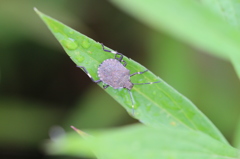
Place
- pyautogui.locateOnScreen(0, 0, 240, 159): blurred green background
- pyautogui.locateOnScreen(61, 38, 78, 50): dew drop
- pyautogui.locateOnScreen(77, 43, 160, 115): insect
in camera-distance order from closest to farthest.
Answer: pyautogui.locateOnScreen(61, 38, 78, 50): dew drop, pyautogui.locateOnScreen(77, 43, 160, 115): insect, pyautogui.locateOnScreen(0, 0, 240, 159): blurred green background

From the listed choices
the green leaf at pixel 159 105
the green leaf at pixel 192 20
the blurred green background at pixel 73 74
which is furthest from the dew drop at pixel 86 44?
the blurred green background at pixel 73 74

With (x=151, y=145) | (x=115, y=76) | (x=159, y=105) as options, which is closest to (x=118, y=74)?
(x=115, y=76)

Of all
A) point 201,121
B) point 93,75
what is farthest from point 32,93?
point 201,121

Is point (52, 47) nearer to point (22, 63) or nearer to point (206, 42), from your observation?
point (22, 63)

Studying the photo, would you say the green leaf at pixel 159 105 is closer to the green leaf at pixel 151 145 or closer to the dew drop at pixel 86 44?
the dew drop at pixel 86 44

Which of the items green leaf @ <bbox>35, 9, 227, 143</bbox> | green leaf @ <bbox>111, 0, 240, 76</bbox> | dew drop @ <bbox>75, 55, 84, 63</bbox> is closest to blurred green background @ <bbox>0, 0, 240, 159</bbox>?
green leaf @ <bbox>35, 9, 227, 143</bbox>

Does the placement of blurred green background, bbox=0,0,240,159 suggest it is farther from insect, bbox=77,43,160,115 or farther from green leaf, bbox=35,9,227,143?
green leaf, bbox=35,9,227,143
